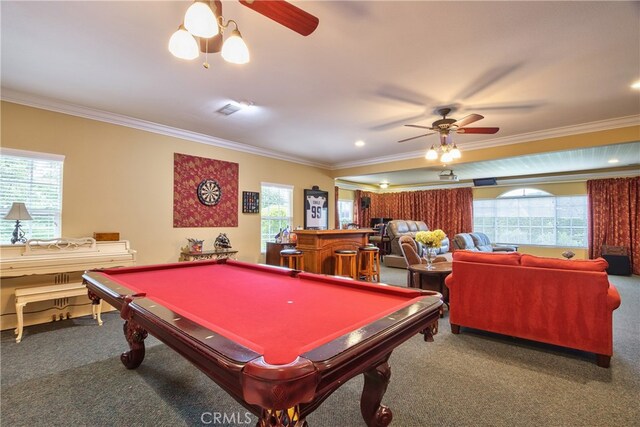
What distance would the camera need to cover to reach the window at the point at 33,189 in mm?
3145

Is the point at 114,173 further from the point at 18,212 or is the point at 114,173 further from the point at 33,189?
the point at 18,212

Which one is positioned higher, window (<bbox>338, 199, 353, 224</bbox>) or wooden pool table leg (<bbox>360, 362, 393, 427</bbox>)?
window (<bbox>338, 199, 353, 224</bbox>)

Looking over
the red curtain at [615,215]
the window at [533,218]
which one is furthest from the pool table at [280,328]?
the window at [533,218]

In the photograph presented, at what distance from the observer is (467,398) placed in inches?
75.6

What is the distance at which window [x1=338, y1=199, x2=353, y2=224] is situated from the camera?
908cm

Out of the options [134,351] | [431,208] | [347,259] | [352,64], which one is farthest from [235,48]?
[431,208]

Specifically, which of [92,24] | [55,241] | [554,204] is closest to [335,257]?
[55,241]

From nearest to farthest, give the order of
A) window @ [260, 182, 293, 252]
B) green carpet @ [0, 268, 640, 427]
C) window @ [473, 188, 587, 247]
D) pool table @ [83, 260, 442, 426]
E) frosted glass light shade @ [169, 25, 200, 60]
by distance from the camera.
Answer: pool table @ [83, 260, 442, 426], frosted glass light shade @ [169, 25, 200, 60], green carpet @ [0, 268, 640, 427], window @ [260, 182, 293, 252], window @ [473, 188, 587, 247]

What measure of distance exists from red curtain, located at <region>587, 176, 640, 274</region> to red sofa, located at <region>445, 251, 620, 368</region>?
5.97 meters

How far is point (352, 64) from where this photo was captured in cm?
257

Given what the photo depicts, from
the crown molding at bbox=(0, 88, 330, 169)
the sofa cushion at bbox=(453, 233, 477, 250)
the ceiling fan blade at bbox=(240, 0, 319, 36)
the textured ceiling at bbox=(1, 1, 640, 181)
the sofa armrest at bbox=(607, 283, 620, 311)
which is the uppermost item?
the textured ceiling at bbox=(1, 1, 640, 181)

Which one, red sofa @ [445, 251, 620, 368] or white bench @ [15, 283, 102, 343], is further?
white bench @ [15, 283, 102, 343]

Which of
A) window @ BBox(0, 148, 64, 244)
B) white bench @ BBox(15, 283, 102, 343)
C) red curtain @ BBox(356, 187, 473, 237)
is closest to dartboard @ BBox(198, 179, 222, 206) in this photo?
window @ BBox(0, 148, 64, 244)

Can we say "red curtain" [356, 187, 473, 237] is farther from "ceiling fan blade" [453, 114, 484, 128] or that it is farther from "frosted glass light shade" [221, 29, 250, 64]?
"frosted glass light shade" [221, 29, 250, 64]
